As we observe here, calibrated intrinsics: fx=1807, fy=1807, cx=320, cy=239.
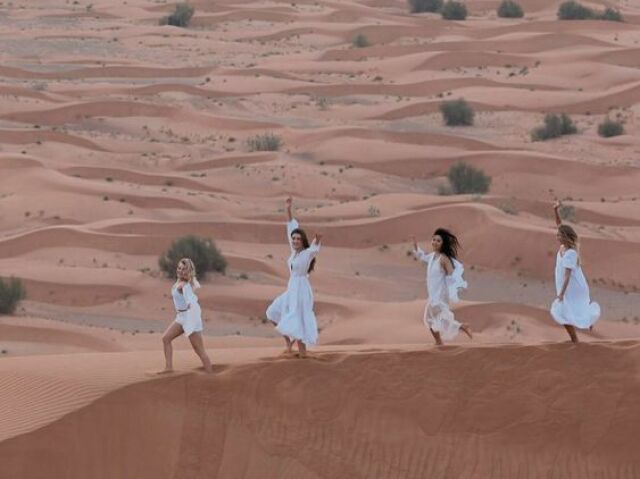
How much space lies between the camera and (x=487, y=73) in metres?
51.3

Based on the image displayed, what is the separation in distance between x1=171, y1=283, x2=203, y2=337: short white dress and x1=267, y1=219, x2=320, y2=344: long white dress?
0.93m

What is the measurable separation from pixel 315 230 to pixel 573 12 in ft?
108

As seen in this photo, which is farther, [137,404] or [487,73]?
[487,73]

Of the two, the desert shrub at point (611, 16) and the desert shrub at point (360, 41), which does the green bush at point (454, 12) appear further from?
the desert shrub at point (360, 41)

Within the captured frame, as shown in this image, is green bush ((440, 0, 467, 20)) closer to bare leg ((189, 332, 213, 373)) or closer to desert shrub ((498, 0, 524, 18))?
desert shrub ((498, 0, 524, 18))

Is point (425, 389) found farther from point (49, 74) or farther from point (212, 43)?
point (212, 43)

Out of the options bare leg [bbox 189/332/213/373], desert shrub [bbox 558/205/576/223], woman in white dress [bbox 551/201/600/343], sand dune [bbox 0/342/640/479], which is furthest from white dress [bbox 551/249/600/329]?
desert shrub [bbox 558/205/576/223]

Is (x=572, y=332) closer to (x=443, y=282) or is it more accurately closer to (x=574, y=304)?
(x=574, y=304)

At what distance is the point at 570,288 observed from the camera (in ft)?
51.3

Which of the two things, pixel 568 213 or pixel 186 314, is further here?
pixel 568 213

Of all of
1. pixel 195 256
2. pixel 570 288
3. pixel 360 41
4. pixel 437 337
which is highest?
pixel 570 288

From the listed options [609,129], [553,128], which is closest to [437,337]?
[553,128]

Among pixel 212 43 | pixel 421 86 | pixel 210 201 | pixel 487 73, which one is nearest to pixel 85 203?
pixel 210 201

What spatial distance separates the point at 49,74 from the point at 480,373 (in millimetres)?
36534
